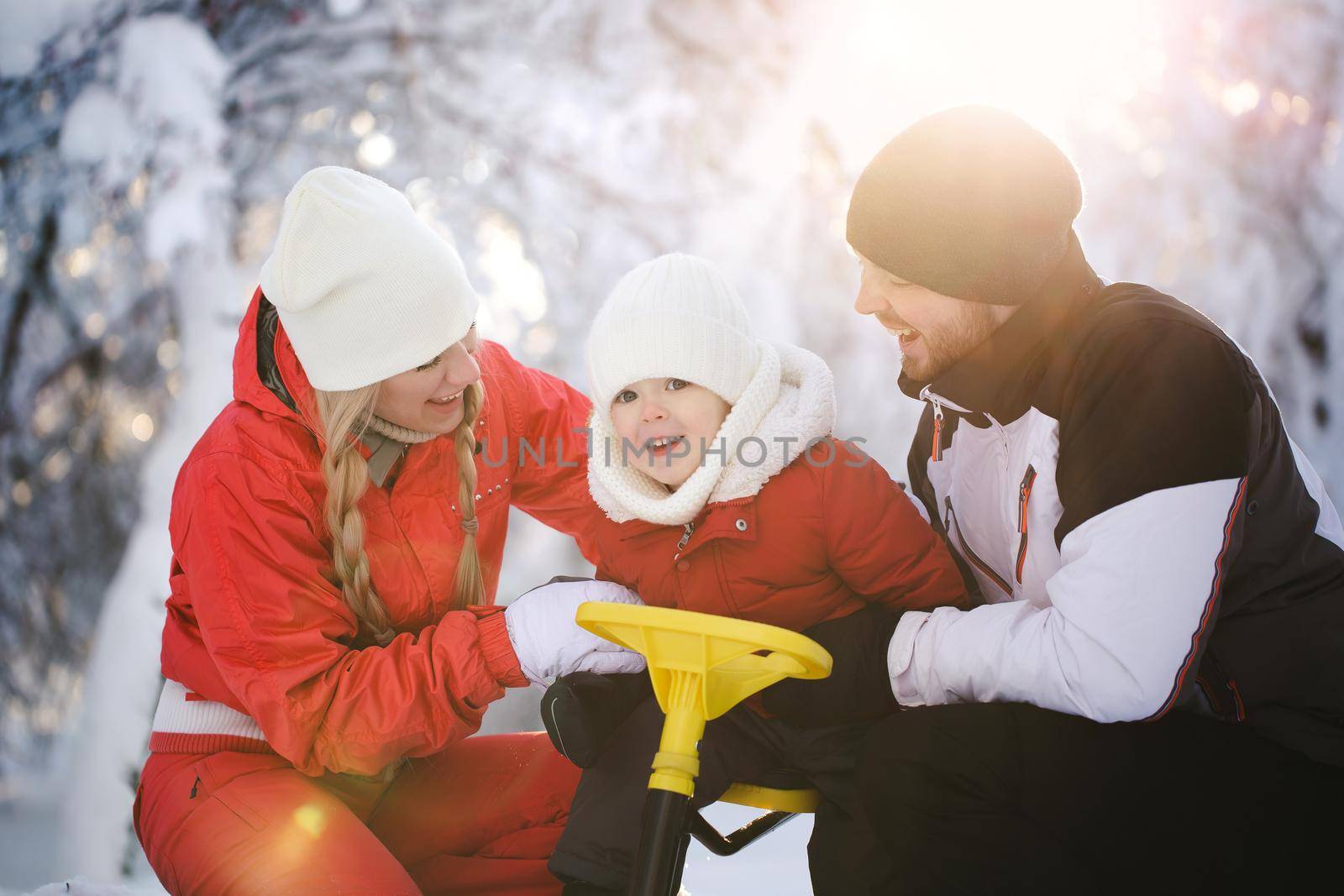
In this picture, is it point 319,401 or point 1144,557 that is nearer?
point 1144,557

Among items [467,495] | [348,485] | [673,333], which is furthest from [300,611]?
[673,333]

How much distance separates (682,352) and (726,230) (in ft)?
5.74

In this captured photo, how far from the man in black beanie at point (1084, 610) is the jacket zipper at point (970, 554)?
3.3 inches

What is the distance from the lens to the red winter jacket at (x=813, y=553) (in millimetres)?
1590

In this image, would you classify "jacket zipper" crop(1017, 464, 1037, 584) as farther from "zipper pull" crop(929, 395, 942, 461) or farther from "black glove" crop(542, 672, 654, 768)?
"black glove" crop(542, 672, 654, 768)

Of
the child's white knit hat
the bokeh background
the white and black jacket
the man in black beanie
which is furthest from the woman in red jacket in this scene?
the bokeh background

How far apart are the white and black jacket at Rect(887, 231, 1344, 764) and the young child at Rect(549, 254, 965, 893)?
6.4 inches

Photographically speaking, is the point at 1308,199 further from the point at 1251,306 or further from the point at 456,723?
the point at 456,723

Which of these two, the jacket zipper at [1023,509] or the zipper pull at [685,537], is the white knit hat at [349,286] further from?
the jacket zipper at [1023,509]

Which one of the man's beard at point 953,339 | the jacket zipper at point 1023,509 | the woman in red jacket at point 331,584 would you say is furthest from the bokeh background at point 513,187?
the jacket zipper at point 1023,509

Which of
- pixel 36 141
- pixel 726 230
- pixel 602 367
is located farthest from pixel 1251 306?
pixel 36 141

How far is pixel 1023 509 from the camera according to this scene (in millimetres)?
1465

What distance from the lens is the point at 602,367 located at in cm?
166

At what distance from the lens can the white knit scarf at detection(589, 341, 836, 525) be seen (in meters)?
1.60
